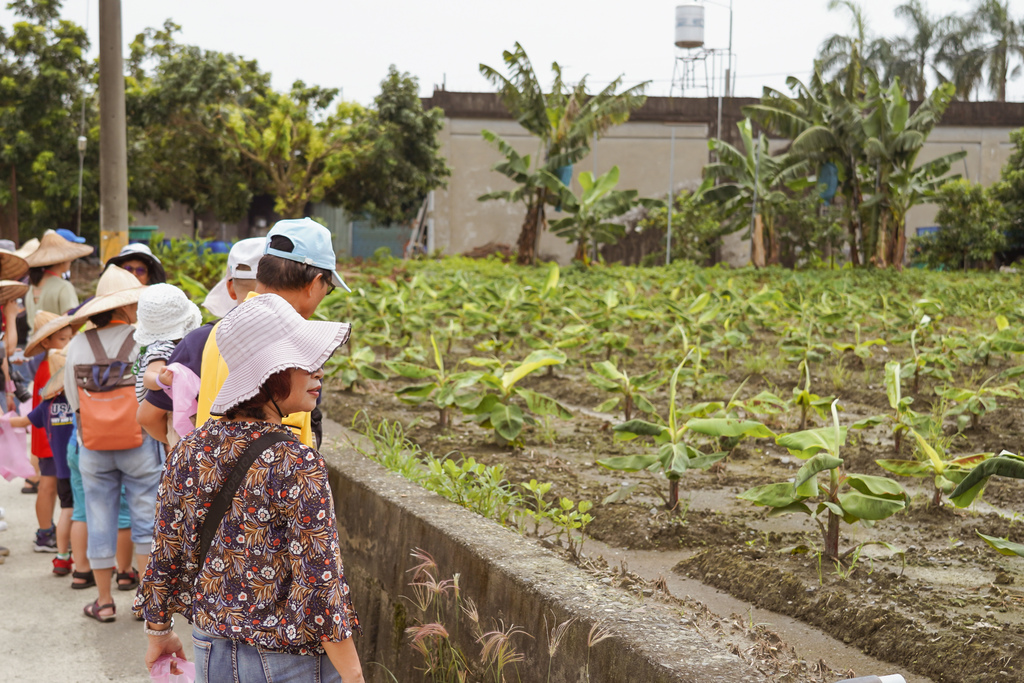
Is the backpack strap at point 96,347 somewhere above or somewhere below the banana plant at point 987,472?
above

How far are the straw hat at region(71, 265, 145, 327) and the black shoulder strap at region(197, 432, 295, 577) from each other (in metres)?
2.42

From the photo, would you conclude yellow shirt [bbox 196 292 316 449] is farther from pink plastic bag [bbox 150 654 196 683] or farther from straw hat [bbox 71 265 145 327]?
straw hat [bbox 71 265 145 327]

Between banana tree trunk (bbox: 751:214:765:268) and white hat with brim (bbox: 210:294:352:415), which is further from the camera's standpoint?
banana tree trunk (bbox: 751:214:765:268)

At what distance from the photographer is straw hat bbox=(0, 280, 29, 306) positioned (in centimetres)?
595

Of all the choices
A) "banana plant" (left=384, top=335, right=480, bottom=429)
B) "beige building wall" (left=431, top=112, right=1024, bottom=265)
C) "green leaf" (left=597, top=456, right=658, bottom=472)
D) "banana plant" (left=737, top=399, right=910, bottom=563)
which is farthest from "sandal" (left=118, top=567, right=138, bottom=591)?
"beige building wall" (left=431, top=112, right=1024, bottom=265)

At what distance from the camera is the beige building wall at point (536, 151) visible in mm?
26297

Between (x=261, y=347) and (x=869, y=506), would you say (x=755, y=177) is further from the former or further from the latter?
(x=261, y=347)

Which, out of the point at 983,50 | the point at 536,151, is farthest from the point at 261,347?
the point at 983,50

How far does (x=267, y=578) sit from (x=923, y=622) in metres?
2.11

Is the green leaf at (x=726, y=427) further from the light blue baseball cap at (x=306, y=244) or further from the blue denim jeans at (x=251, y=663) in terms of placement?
the blue denim jeans at (x=251, y=663)

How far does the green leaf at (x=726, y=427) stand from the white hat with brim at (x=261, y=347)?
2.15 m

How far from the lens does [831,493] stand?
3.45 metres

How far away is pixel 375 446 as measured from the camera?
4691 millimetres

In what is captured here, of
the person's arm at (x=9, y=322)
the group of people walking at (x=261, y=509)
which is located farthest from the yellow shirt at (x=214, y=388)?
the person's arm at (x=9, y=322)
